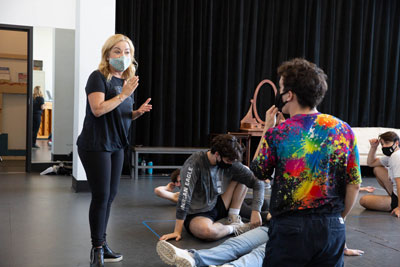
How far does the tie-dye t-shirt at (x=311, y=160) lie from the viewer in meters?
1.54

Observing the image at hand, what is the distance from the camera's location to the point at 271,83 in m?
7.46

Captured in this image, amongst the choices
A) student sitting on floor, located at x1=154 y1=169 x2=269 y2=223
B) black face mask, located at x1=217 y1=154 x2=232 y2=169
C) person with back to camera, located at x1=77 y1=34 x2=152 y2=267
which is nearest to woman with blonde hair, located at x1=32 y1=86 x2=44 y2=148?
student sitting on floor, located at x1=154 y1=169 x2=269 y2=223

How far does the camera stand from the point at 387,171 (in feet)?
15.6

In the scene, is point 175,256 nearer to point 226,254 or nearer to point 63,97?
point 226,254

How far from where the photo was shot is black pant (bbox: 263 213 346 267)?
4.99ft

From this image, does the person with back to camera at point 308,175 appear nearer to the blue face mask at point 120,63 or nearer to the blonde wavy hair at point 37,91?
the blue face mask at point 120,63

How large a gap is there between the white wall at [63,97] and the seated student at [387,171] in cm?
464

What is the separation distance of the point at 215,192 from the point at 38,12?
4.63m

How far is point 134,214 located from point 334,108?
17.1 ft

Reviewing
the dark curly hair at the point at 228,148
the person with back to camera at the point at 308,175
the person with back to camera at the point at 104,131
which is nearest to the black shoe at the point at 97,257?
the person with back to camera at the point at 104,131

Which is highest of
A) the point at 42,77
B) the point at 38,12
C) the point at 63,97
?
the point at 38,12

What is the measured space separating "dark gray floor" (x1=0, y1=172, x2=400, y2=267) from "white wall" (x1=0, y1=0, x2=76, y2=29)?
2.49 m

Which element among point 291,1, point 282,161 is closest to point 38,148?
point 291,1

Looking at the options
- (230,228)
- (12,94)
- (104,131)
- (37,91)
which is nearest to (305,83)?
(104,131)
